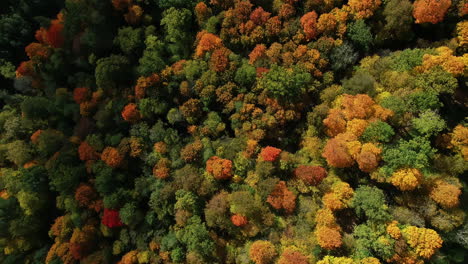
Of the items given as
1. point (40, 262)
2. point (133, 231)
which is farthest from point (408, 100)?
point (40, 262)

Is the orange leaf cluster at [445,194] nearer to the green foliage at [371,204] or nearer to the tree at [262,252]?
the green foliage at [371,204]

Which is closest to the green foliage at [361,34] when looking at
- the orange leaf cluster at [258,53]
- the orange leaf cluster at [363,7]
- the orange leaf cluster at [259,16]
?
the orange leaf cluster at [363,7]

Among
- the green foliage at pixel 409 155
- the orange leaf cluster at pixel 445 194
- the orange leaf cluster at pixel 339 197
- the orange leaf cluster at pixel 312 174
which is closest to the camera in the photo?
the orange leaf cluster at pixel 445 194

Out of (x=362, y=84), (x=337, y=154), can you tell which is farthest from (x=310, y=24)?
(x=337, y=154)

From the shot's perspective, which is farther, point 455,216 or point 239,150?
point 239,150

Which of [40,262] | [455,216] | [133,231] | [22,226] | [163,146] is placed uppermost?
[455,216]

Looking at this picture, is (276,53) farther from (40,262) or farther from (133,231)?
(40,262)

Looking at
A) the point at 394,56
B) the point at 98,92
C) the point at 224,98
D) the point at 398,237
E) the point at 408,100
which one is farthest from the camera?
the point at 98,92
